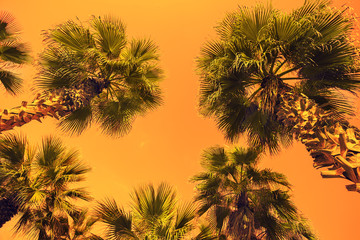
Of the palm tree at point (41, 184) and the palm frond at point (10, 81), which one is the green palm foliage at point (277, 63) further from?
the palm frond at point (10, 81)

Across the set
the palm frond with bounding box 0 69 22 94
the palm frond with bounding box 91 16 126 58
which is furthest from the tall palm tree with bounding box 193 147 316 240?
the palm frond with bounding box 0 69 22 94

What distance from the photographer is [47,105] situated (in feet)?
18.5

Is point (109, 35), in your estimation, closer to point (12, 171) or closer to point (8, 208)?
point (12, 171)

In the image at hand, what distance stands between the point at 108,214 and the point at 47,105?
2854 millimetres

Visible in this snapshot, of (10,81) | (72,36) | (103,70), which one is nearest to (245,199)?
(103,70)

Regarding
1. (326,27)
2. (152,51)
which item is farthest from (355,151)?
(152,51)

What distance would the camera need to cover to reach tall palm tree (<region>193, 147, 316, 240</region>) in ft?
22.7

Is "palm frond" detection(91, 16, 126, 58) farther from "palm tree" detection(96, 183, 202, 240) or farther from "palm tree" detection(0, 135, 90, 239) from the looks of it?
"palm tree" detection(96, 183, 202, 240)

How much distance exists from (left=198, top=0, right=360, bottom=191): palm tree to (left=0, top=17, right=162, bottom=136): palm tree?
7.19ft

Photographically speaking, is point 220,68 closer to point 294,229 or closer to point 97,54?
point 97,54

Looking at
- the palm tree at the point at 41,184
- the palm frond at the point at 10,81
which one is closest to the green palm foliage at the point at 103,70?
the palm tree at the point at 41,184

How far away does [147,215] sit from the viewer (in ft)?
16.7

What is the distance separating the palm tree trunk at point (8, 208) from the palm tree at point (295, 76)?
5106 mm

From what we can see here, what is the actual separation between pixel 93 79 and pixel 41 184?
288 cm
